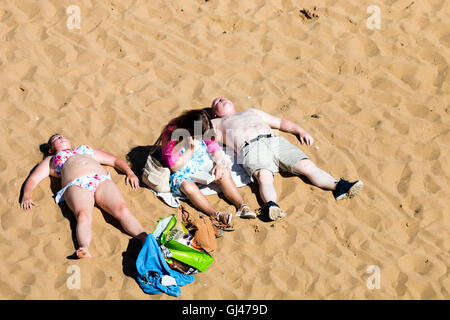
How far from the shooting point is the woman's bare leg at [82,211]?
16.4ft

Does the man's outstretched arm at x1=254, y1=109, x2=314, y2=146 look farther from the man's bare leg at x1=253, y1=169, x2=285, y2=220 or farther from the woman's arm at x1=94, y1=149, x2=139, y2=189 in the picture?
the woman's arm at x1=94, y1=149, x2=139, y2=189

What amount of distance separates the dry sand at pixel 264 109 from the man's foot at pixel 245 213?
0.06 meters

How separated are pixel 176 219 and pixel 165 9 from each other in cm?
333

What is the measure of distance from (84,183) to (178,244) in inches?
43.2

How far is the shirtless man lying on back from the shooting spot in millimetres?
5465

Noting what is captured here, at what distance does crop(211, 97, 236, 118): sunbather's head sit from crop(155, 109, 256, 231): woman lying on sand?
39 cm

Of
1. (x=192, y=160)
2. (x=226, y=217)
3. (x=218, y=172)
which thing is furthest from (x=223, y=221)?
(x=192, y=160)

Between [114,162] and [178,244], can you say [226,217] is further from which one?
[114,162]

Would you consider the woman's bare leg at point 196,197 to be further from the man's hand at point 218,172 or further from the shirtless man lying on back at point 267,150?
the shirtless man lying on back at point 267,150

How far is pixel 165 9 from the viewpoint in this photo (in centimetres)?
745

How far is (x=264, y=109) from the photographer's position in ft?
21.0

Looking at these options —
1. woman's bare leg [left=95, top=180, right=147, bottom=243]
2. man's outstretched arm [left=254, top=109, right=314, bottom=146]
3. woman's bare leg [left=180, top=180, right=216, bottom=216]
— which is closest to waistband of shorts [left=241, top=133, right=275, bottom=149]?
man's outstretched arm [left=254, top=109, right=314, bottom=146]

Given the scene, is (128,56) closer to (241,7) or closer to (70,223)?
(241,7)

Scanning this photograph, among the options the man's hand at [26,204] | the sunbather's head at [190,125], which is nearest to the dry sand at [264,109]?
the man's hand at [26,204]
